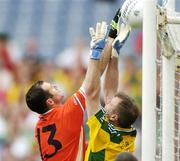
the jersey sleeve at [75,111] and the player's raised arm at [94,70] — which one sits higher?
the player's raised arm at [94,70]

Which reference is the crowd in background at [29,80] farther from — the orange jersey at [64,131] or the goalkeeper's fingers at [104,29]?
the goalkeeper's fingers at [104,29]

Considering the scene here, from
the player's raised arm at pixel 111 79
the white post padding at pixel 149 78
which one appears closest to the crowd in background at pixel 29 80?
the player's raised arm at pixel 111 79

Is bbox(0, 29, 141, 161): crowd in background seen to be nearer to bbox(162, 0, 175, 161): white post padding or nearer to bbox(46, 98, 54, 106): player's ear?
bbox(46, 98, 54, 106): player's ear

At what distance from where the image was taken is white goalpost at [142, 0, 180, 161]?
5.91m

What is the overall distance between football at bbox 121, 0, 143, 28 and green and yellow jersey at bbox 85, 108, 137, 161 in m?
0.73

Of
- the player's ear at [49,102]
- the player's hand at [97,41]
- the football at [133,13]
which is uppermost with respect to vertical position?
the football at [133,13]

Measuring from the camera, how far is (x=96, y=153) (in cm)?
651

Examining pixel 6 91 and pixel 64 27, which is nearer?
pixel 6 91

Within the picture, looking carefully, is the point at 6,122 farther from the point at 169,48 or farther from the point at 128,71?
the point at 169,48

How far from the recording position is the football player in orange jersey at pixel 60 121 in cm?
663

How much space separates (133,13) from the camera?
648 cm

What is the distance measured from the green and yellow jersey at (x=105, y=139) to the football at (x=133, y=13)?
0.73 metres

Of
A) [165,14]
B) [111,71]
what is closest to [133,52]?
[111,71]

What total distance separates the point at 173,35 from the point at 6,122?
6.88 metres
